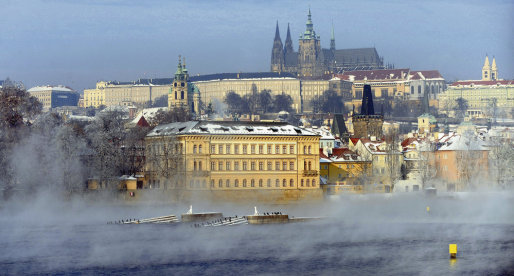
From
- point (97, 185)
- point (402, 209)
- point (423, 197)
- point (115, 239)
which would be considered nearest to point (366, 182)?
point (423, 197)

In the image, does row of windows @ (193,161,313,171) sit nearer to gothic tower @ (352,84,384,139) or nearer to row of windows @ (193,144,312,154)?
row of windows @ (193,144,312,154)

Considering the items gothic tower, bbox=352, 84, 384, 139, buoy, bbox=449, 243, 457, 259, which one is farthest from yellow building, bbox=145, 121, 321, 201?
gothic tower, bbox=352, 84, 384, 139

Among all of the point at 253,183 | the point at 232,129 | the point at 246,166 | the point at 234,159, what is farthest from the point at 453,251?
the point at 232,129

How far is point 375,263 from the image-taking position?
66.7 metres

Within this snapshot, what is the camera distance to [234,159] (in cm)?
11206

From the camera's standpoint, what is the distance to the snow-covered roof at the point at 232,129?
369 ft

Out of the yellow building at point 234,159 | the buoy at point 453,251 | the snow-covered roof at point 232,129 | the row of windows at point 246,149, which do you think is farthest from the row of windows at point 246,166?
the buoy at point 453,251

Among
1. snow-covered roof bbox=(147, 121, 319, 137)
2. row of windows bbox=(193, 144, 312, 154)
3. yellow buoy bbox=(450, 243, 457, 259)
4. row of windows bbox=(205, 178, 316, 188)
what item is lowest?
yellow buoy bbox=(450, 243, 457, 259)

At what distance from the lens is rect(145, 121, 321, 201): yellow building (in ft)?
361

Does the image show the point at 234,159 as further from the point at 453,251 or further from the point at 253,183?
the point at 453,251

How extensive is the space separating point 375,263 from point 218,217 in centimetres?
2890

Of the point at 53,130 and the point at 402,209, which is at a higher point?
the point at 53,130

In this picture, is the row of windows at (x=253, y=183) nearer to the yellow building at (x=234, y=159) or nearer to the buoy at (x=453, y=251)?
the yellow building at (x=234, y=159)

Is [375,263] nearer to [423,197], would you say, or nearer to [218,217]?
[218,217]
